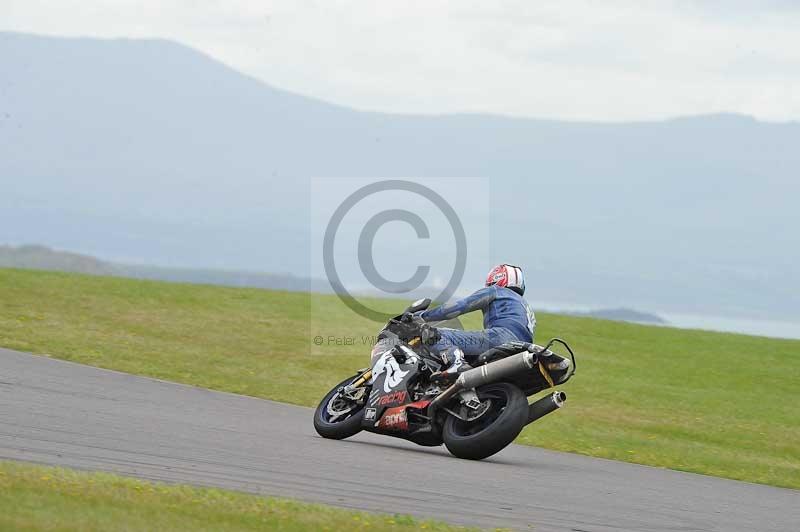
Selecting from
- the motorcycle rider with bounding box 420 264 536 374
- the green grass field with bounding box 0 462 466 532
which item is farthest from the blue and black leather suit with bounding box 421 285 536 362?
the green grass field with bounding box 0 462 466 532

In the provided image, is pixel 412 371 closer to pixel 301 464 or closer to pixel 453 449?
pixel 453 449

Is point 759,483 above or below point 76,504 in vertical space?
below

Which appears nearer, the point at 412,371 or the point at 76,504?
the point at 76,504

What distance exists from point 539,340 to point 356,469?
18.7 m

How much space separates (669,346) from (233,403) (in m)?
15.9

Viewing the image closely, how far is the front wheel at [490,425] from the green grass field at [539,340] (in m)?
4.07

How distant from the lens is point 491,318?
12594 mm

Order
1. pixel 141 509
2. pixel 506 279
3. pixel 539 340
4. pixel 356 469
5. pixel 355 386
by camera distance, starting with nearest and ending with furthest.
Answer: pixel 141 509 → pixel 356 469 → pixel 506 279 → pixel 355 386 → pixel 539 340

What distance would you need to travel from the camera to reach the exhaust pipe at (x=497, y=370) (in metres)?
11.6

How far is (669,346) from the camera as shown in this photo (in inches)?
1156

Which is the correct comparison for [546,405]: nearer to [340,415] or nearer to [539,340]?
[340,415]

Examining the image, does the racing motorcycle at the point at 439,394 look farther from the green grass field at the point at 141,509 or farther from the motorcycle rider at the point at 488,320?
the green grass field at the point at 141,509

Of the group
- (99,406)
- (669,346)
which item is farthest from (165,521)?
(669,346)

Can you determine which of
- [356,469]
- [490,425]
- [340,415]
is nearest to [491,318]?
[490,425]
